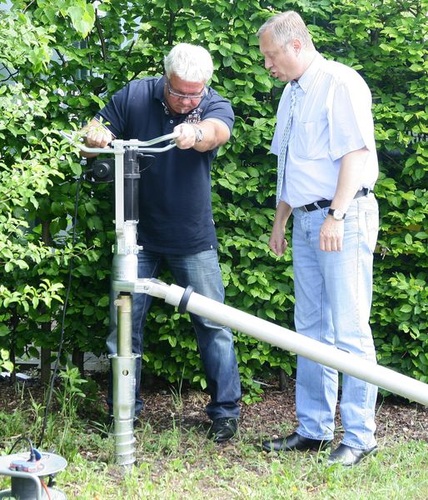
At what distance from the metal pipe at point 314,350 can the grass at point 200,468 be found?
812 millimetres

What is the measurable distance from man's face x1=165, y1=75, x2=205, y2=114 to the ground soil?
175 centimetres

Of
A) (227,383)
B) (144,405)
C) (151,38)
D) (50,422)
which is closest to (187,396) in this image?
(144,405)

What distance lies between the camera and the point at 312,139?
4.52m

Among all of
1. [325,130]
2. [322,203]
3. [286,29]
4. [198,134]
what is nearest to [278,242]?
[322,203]

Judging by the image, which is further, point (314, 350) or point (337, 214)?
point (337, 214)

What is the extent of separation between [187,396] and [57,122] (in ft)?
6.14

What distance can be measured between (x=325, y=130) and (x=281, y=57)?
0.42 m

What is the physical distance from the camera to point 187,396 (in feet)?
18.8

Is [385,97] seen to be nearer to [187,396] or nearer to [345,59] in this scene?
[345,59]

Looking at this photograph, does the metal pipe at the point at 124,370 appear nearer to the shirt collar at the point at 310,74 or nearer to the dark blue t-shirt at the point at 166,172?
the dark blue t-shirt at the point at 166,172

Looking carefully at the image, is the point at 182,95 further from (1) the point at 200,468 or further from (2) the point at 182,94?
(1) the point at 200,468

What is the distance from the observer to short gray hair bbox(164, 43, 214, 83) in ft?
14.8

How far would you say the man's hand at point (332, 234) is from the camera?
4.35m

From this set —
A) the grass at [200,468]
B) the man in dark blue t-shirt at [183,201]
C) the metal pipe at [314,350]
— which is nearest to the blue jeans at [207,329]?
the man in dark blue t-shirt at [183,201]
